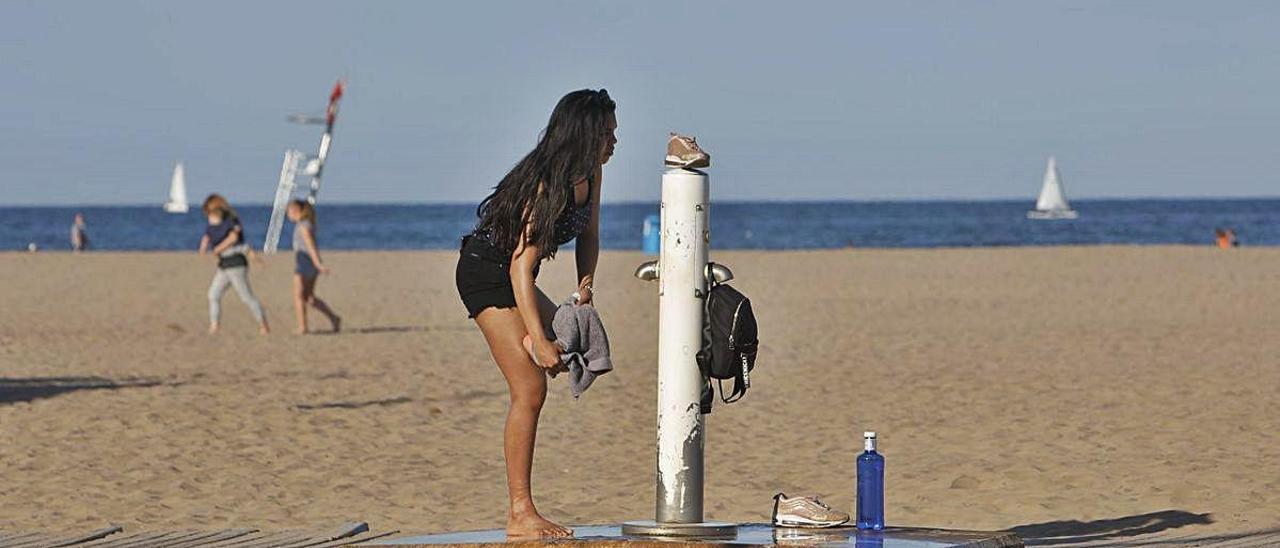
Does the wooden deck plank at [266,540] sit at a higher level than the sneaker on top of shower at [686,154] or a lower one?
lower

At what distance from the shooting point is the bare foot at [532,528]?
5938 millimetres

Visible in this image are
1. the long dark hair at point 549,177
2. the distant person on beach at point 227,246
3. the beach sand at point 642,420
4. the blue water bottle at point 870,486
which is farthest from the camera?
the distant person on beach at point 227,246

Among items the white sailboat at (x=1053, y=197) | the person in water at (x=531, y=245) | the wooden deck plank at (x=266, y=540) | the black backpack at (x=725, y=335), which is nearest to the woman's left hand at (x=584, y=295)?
the person in water at (x=531, y=245)

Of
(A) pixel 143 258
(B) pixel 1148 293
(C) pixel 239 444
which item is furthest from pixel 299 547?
(A) pixel 143 258

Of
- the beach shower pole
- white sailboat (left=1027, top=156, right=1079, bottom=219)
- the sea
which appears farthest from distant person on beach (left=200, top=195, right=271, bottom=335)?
white sailboat (left=1027, top=156, right=1079, bottom=219)

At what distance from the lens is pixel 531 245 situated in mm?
5773

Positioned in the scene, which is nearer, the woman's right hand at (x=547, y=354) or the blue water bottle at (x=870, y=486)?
the woman's right hand at (x=547, y=354)

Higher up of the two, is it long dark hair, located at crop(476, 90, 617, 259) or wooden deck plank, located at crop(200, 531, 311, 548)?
long dark hair, located at crop(476, 90, 617, 259)

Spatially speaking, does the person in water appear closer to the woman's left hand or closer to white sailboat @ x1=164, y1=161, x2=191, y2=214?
the woman's left hand

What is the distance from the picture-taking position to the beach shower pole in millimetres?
5848

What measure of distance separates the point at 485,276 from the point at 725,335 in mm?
723

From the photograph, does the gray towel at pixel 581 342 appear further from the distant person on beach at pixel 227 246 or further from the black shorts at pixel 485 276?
the distant person on beach at pixel 227 246

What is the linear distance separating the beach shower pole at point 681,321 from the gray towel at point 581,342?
7.6 inches

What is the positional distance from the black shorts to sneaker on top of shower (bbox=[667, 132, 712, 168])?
0.52 m
